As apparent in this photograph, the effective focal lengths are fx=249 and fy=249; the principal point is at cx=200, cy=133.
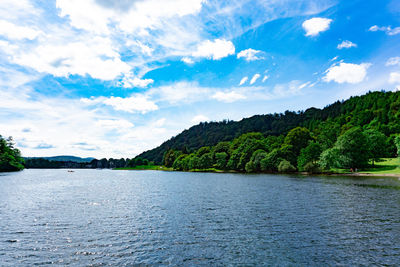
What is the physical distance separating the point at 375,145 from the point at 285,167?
49531 mm

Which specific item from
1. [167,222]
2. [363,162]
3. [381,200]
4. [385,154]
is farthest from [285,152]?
[167,222]

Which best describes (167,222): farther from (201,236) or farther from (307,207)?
(307,207)

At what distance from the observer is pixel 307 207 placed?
40.6m

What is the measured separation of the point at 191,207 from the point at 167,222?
10.6 meters

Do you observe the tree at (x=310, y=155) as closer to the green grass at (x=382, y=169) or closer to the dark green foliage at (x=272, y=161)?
the green grass at (x=382, y=169)

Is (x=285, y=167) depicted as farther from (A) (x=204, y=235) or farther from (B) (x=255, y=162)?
(A) (x=204, y=235)

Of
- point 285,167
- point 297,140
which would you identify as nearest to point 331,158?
point 285,167

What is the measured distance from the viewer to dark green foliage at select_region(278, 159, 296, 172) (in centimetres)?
14909

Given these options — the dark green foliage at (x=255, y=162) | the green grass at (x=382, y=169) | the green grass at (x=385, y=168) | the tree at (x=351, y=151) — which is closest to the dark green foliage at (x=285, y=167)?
the dark green foliage at (x=255, y=162)

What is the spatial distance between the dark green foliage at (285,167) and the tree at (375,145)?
41.3m

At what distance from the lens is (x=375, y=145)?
454ft

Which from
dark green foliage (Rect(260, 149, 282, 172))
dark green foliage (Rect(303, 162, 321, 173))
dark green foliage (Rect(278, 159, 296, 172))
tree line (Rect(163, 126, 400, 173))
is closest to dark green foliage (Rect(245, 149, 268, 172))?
tree line (Rect(163, 126, 400, 173))

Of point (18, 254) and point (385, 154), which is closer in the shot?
point (18, 254)

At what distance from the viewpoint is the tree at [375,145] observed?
137 meters
